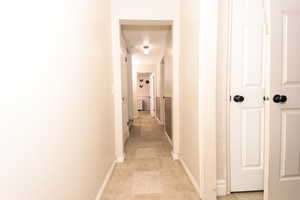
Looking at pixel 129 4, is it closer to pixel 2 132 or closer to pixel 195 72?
pixel 195 72

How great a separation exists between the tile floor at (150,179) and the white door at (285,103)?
0.39 m

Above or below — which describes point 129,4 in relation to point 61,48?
above

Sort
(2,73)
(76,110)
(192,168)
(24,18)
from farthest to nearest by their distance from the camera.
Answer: (192,168)
(76,110)
(24,18)
(2,73)

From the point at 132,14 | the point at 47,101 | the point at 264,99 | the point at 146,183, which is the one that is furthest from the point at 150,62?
the point at 47,101

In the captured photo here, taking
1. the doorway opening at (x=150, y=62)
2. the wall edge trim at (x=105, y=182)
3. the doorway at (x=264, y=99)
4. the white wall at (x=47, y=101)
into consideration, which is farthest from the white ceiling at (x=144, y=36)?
the wall edge trim at (x=105, y=182)

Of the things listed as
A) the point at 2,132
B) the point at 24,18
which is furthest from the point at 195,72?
the point at 2,132

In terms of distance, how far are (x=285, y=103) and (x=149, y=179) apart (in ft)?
5.30

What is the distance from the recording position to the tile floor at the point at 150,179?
5.31 ft

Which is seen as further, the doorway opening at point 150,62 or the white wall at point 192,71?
the doorway opening at point 150,62

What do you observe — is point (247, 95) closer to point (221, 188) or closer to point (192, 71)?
point (192, 71)

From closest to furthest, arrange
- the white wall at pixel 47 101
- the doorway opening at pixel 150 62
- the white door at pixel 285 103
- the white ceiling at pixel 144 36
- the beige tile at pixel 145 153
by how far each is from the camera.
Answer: the white wall at pixel 47 101 → the white door at pixel 285 103 → the beige tile at pixel 145 153 → the doorway opening at pixel 150 62 → the white ceiling at pixel 144 36

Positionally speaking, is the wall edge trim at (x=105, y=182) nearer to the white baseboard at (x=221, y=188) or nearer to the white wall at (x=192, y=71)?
the white wall at (x=192, y=71)

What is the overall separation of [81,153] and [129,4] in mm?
2154

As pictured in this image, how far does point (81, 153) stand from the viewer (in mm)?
1203
